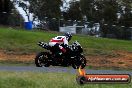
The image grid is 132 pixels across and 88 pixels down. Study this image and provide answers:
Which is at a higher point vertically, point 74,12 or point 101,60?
point 74,12

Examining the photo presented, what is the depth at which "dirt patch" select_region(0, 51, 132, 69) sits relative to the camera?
80.6 ft

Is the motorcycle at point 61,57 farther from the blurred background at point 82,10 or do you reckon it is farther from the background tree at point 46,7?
the background tree at point 46,7

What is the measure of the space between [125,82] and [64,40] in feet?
32.2

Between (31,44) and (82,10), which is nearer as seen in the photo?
(31,44)

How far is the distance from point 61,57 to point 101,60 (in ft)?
16.9

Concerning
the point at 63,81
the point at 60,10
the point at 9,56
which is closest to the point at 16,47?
the point at 9,56

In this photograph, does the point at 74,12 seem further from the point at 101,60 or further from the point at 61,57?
the point at 61,57

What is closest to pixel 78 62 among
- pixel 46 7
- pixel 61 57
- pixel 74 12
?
pixel 61 57

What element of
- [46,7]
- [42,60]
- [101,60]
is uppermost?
[46,7]

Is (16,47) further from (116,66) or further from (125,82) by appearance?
(125,82)

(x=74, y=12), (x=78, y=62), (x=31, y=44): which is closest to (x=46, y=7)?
(x=74, y=12)

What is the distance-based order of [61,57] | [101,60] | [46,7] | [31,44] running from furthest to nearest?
[46,7], [31,44], [101,60], [61,57]

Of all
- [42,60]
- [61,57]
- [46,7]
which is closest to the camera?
[42,60]

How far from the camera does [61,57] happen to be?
2167cm
